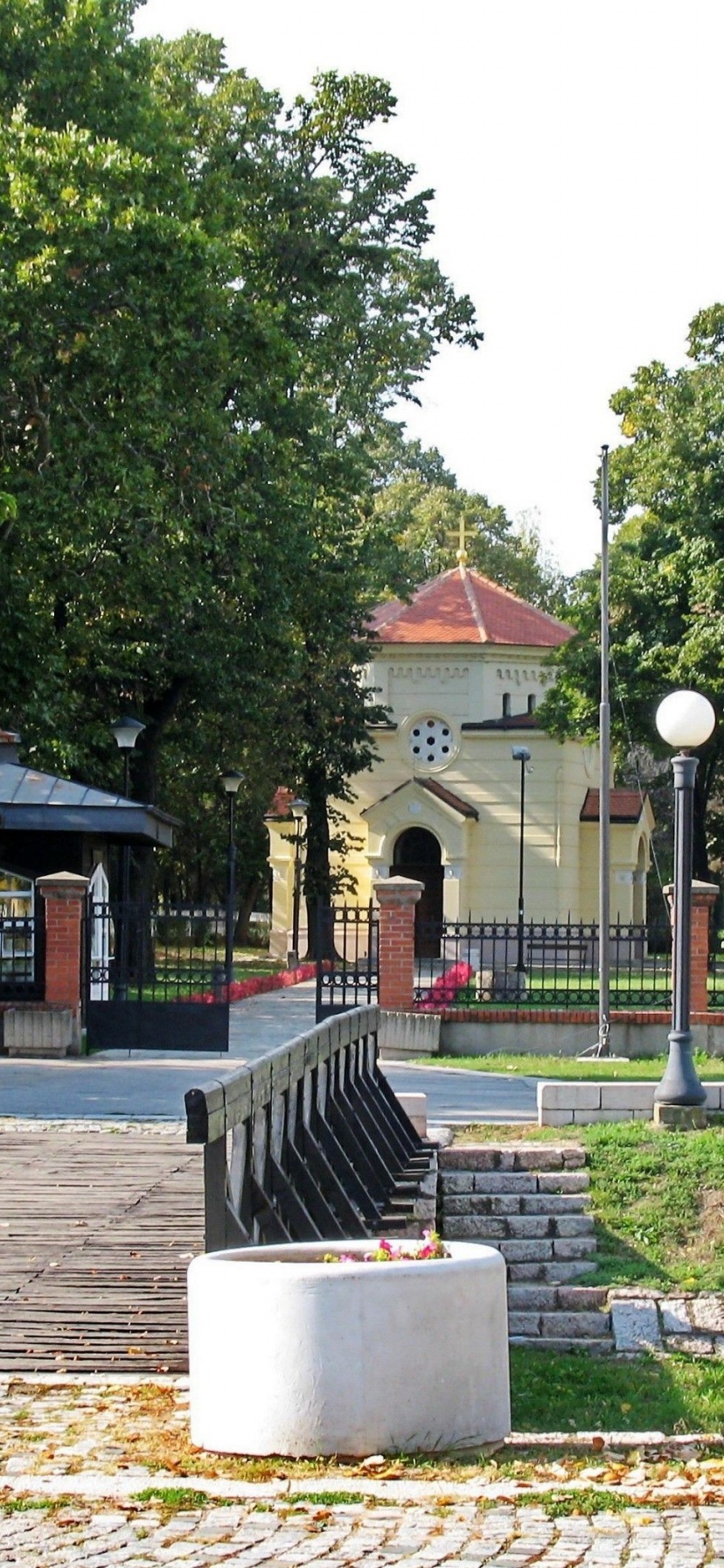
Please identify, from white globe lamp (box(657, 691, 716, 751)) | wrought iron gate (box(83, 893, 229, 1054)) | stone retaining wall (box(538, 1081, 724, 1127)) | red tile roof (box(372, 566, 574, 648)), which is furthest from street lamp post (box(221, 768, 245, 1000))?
red tile roof (box(372, 566, 574, 648))

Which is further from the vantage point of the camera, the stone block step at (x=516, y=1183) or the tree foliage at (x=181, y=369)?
the tree foliage at (x=181, y=369)

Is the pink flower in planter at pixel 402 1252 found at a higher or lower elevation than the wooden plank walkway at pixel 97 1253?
higher

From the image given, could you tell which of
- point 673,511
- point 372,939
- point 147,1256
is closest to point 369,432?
point 673,511

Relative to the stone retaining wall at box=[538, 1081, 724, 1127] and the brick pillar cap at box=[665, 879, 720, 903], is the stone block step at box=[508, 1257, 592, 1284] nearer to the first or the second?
the stone retaining wall at box=[538, 1081, 724, 1127]

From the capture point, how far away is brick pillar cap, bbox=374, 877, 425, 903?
2302 centimetres

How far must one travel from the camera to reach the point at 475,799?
52.2m

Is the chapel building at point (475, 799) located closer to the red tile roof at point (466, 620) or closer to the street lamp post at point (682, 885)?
the red tile roof at point (466, 620)

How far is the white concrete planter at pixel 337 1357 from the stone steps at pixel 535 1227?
185 inches

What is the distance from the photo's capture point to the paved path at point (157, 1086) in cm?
1638

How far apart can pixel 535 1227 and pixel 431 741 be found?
132 ft

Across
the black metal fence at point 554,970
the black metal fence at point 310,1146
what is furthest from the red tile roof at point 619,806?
the black metal fence at point 310,1146

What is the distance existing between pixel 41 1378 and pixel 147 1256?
1.67m

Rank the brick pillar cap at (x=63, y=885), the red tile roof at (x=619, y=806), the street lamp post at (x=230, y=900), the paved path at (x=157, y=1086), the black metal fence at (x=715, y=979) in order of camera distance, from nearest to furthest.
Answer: the paved path at (x=157, y=1086) → the street lamp post at (x=230, y=900) → the brick pillar cap at (x=63, y=885) → the black metal fence at (x=715, y=979) → the red tile roof at (x=619, y=806)

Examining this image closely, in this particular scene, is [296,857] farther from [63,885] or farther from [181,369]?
[63,885]
